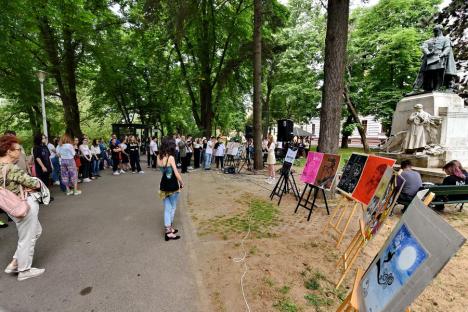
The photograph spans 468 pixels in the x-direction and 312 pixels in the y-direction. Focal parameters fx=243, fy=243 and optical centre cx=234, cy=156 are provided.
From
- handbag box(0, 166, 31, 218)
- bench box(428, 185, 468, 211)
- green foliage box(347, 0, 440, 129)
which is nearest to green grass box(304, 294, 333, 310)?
bench box(428, 185, 468, 211)

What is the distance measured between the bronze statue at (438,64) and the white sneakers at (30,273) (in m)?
14.2

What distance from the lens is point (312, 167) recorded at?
646cm

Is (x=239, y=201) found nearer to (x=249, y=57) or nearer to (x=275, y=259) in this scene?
(x=275, y=259)

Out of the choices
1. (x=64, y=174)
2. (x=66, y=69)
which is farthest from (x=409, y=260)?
(x=66, y=69)

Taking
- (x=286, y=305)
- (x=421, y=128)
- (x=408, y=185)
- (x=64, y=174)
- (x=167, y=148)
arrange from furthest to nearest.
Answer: (x=421, y=128) < (x=64, y=174) < (x=408, y=185) < (x=167, y=148) < (x=286, y=305)

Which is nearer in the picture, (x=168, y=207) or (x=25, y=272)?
(x=25, y=272)

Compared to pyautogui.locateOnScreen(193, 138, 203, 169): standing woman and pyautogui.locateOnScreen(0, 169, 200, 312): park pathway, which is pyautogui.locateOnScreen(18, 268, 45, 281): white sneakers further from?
pyautogui.locateOnScreen(193, 138, 203, 169): standing woman

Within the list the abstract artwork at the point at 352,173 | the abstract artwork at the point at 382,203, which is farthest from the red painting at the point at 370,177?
the abstract artwork at the point at 382,203

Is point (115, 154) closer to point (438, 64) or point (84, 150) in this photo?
point (84, 150)

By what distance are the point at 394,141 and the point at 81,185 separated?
44.1 ft

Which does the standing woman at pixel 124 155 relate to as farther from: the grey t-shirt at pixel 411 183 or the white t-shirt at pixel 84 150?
the grey t-shirt at pixel 411 183

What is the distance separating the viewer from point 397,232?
178 centimetres

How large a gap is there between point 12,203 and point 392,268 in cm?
435

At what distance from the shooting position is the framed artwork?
133 centimetres
